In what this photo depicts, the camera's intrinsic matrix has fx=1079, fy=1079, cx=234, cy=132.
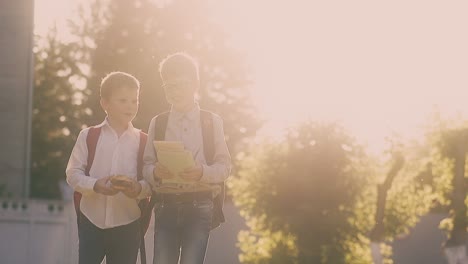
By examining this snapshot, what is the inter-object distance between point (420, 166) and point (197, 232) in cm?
902

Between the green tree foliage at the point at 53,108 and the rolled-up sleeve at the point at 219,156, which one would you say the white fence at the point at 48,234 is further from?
the green tree foliage at the point at 53,108

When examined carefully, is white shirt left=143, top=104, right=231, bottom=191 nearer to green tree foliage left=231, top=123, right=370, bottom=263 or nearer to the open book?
the open book

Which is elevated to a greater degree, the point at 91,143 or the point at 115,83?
the point at 115,83

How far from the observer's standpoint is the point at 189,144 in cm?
603

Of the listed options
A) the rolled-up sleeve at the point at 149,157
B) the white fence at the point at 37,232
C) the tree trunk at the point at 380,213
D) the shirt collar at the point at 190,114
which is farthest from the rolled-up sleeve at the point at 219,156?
the white fence at the point at 37,232

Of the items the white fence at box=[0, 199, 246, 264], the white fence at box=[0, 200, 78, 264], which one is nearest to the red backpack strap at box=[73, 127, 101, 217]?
the white fence at box=[0, 199, 246, 264]

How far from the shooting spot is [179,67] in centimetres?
Answer: 597

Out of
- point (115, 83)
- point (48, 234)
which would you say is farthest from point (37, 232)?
point (115, 83)

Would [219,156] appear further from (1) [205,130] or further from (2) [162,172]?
(2) [162,172]

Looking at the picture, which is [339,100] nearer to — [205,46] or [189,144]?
[189,144]

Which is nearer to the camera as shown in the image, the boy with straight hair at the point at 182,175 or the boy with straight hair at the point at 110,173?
the boy with straight hair at the point at 182,175

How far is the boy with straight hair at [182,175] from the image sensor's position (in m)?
5.91

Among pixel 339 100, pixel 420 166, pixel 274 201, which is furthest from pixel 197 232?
pixel 420 166

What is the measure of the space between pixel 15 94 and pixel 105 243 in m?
19.1
